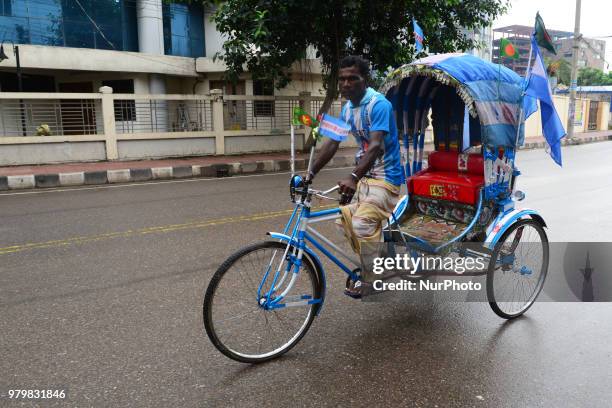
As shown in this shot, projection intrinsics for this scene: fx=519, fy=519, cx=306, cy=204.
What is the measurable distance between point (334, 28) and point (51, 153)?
8.09 m

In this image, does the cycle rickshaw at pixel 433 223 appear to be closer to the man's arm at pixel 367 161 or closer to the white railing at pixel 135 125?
the man's arm at pixel 367 161

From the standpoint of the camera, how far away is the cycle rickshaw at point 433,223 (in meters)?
3.16

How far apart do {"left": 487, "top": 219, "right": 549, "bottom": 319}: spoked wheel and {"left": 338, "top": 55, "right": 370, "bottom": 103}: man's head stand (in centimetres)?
147

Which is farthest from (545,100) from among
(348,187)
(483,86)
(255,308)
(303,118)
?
(255,308)

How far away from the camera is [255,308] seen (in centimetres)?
327

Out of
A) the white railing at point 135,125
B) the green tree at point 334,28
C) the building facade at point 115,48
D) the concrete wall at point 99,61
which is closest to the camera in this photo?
the white railing at point 135,125

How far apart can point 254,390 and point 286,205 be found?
18.0 feet

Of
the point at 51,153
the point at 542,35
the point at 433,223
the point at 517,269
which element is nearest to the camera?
the point at 542,35

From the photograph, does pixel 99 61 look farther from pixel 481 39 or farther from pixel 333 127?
pixel 481 39

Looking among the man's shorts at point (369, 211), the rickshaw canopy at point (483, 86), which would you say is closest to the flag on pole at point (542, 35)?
the rickshaw canopy at point (483, 86)

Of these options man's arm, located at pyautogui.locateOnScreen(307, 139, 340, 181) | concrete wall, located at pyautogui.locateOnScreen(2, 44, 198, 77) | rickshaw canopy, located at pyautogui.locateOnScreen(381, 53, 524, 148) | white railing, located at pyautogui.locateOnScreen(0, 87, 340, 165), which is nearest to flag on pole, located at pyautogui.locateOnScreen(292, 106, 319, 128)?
man's arm, located at pyautogui.locateOnScreen(307, 139, 340, 181)

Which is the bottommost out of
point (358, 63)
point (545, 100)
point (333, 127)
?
point (333, 127)

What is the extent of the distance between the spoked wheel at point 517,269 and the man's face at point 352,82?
1461mm

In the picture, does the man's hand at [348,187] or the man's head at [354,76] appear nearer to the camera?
the man's hand at [348,187]
